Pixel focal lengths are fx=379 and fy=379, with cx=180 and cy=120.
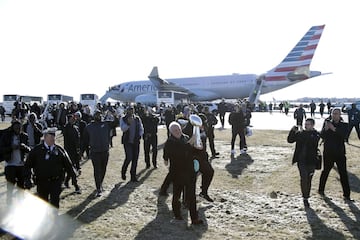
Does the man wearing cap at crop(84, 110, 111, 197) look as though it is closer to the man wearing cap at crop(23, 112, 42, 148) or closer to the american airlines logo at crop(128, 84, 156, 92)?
the man wearing cap at crop(23, 112, 42, 148)

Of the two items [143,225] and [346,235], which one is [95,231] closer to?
[143,225]

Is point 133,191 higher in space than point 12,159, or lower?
lower

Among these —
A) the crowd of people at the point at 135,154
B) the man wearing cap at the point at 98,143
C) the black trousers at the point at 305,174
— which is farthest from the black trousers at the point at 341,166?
the man wearing cap at the point at 98,143

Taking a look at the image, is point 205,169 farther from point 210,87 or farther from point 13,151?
point 210,87

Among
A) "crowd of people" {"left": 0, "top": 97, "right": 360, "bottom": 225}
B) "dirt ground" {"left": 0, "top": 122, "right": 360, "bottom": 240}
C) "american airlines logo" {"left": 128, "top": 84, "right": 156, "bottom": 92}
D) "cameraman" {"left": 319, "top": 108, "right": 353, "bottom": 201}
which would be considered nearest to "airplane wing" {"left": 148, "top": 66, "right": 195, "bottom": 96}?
"american airlines logo" {"left": 128, "top": 84, "right": 156, "bottom": 92}

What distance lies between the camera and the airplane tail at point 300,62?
43.3m

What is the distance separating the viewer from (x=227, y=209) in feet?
23.2

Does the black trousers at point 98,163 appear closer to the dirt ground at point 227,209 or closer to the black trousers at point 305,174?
the dirt ground at point 227,209

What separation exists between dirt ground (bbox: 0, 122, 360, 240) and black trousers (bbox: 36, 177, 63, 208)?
1.88 ft

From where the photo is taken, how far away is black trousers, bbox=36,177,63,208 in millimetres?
5570

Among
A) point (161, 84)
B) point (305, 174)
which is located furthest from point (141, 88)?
point (305, 174)

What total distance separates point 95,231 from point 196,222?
1.59 m

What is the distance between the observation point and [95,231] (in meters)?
5.87

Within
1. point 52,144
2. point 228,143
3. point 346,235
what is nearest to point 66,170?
point 52,144
